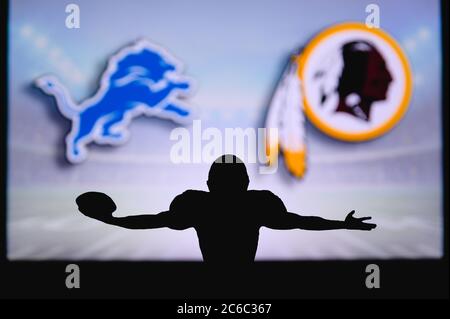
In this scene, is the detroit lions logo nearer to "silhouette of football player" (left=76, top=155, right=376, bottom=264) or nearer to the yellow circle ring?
the yellow circle ring

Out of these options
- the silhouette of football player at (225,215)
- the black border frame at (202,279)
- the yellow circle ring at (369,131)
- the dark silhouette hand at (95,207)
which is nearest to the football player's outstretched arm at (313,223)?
the silhouette of football player at (225,215)

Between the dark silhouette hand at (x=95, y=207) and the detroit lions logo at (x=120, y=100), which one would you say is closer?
the dark silhouette hand at (x=95, y=207)

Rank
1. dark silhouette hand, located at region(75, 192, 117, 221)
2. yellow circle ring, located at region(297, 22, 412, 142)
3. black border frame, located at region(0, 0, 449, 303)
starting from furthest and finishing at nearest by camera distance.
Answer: yellow circle ring, located at region(297, 22, 412, 142), black border frame, located at region(0, 0, 449, 303), dark silhouette hand, located at region(75, 192, 117, 221)

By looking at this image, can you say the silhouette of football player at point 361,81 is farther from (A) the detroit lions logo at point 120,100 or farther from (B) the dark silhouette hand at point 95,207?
(B) the dark silhouette hand at point 95,207

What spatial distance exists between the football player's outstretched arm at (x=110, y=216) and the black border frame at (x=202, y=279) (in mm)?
1272

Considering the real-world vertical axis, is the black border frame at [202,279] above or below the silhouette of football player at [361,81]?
below

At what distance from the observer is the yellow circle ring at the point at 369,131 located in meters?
3.38

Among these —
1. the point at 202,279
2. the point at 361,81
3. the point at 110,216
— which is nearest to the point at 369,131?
the point at 361,81

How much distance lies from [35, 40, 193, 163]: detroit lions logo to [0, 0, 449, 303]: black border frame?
2.29 feet

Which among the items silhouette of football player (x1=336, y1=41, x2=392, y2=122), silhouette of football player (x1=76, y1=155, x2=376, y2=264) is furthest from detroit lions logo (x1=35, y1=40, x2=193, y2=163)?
silhouette of football player (x1=76, y1=155, x2=376, y2=264)

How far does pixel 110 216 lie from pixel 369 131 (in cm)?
204

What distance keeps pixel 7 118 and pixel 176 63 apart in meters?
1.16

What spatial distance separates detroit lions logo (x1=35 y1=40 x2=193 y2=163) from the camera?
3334 mm

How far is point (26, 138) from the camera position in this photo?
334cm
